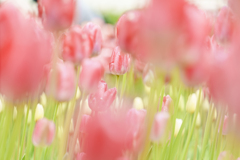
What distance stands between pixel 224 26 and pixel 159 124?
0.78 feet

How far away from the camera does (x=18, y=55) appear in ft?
0.68

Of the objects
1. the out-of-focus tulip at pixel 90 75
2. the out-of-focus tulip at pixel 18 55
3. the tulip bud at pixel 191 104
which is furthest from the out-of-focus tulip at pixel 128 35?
the tulip bud at pixel 191 104

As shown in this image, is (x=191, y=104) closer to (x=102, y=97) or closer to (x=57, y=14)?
(x=102, y=97)

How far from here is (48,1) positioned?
37 centimetres

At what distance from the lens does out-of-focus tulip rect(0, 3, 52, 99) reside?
0.21m

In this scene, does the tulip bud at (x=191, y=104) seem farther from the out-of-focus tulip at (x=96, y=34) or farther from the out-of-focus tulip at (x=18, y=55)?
the out-of-focus tulip at (x=18, y=55)

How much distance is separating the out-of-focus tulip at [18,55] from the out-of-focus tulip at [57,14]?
0.14 meters

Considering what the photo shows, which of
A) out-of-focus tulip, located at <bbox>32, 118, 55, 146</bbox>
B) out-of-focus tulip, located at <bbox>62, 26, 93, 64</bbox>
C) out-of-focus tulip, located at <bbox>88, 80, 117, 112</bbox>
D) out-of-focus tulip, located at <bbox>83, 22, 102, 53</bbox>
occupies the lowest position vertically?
out-of-focus tulip, located at <bbox>32, 118, 55, 146</bbox>

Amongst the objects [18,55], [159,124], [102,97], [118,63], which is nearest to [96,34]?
[118,63]

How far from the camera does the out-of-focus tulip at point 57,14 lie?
371 millimetres

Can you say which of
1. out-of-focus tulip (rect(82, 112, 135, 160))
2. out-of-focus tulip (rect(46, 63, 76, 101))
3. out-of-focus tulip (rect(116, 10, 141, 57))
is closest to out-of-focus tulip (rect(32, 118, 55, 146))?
out-of-focus tulip (rect(46, 63, 76, 101))

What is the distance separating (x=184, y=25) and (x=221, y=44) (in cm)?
38

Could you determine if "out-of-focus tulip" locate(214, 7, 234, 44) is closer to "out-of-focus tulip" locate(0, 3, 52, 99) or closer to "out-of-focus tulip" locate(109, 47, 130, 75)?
"out-of-focus tulip" locate(109, 47, 130, 75)

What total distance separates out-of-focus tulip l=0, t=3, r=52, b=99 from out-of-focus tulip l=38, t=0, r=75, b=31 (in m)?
0.14
